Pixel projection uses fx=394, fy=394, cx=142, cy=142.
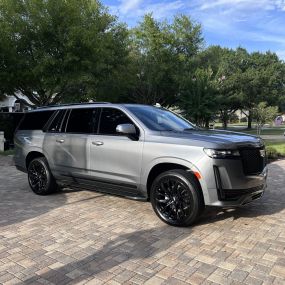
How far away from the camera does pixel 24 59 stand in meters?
18.9

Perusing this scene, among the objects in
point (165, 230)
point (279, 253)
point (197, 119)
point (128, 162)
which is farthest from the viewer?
point (197, 119)

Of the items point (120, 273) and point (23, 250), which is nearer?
point (120, 273)

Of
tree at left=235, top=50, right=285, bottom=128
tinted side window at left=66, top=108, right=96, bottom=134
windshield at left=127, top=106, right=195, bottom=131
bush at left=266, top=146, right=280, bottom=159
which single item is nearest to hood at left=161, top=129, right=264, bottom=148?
windshield at left=127, top=106, right=195, bottom=131

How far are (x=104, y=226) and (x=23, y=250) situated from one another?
4.31ft

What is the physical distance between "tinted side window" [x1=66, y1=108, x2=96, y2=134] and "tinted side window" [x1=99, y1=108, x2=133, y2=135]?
0.24 metres

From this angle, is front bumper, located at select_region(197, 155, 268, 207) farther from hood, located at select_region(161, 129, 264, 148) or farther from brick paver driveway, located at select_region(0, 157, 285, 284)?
brick paver driveway, located at select_region(0, 157, 285, 284)

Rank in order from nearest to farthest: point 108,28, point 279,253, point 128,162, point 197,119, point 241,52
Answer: point 279,253 → point 128,162 → point 108,28 → point 197,119 → point 241,52

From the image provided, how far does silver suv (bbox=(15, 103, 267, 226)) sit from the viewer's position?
17.3 ft

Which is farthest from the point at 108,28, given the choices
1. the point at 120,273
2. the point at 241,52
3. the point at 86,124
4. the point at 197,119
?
the point at 241,52

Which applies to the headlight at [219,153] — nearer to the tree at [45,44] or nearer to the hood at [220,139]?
the hood at [220,139]

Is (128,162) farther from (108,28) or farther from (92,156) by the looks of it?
(108,28)

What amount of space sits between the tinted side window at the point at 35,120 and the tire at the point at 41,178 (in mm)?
683

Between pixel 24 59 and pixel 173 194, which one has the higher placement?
pixel 24 59

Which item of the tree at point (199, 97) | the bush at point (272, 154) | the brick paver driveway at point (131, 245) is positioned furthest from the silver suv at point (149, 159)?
the tree at point (199, 97)
